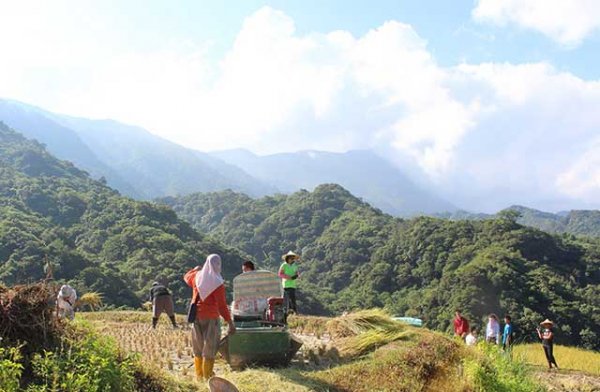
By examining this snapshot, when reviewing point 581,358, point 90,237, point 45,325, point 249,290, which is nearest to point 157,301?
point 249,290

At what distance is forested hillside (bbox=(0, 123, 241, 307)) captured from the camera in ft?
116

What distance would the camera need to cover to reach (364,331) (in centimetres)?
1061

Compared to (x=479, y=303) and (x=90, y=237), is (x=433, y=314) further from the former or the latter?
(x=90, y=237)

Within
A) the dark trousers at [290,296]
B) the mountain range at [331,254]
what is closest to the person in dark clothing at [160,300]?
the dark trousers at [290,296]

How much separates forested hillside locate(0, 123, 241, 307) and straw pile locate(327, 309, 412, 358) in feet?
69.6

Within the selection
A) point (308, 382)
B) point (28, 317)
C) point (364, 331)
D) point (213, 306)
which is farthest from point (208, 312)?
point (364, 331)

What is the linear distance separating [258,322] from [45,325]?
11.8 ft

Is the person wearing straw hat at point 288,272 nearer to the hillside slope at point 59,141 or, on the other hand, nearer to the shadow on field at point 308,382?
the shadow on field at point 308,382

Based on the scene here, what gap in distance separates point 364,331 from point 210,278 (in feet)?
13.4

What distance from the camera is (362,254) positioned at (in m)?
62.6

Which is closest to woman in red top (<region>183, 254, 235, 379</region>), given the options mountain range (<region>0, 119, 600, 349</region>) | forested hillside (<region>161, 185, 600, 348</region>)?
mountain range (<region>0, 119, 600, 349</region>)

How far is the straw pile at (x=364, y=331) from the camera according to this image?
32.2ft

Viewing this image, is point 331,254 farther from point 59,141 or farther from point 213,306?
point 59,141

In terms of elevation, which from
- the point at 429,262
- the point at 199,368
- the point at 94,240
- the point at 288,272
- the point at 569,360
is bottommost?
the point at 569,360
